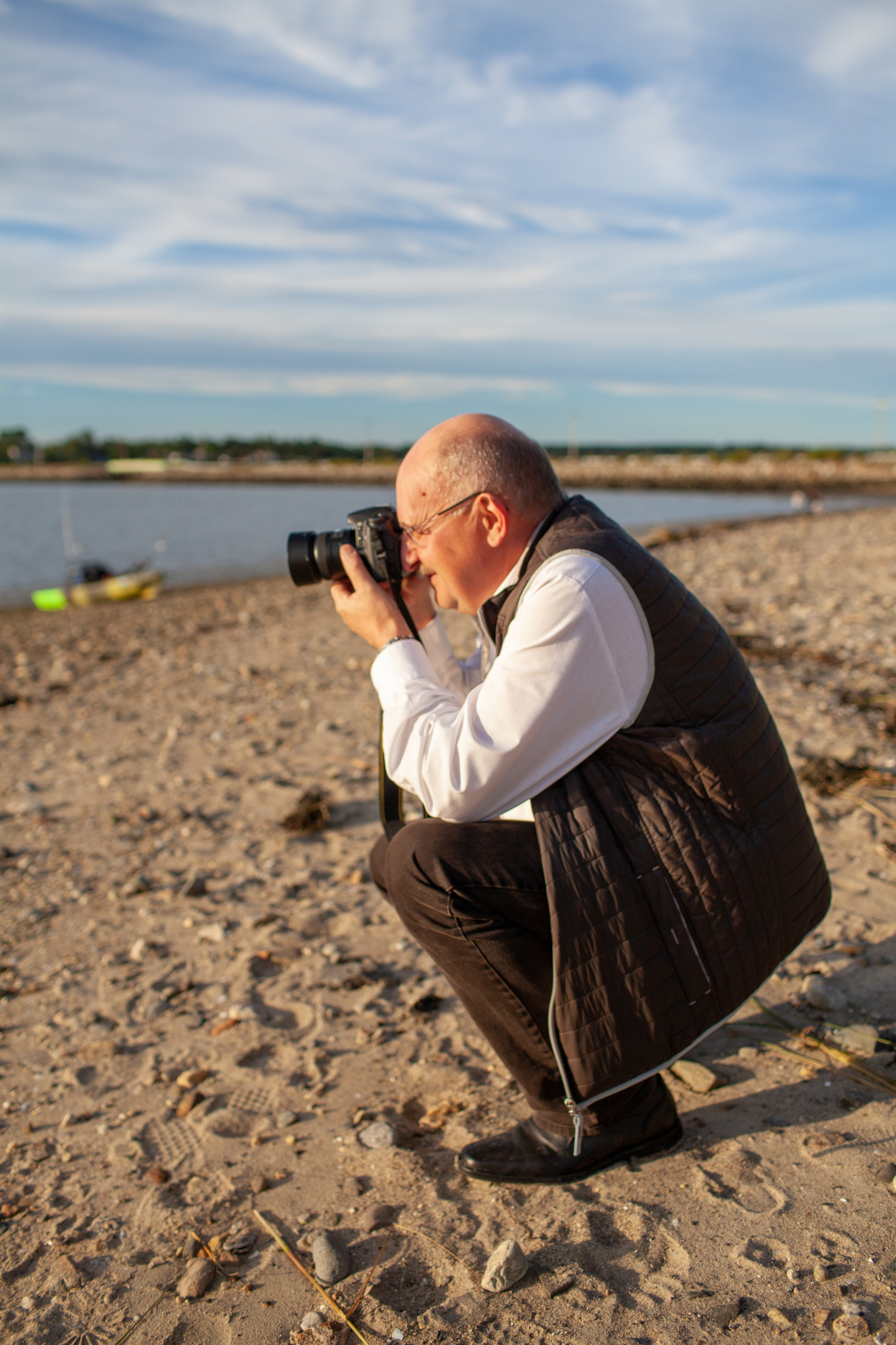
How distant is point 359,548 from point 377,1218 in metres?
1.39

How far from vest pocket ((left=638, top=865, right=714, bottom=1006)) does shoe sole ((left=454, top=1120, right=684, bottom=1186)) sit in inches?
15.4

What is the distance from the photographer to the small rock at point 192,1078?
2113mm

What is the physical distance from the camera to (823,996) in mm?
2242

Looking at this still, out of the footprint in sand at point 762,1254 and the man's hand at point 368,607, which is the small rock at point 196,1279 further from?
the man's hand at point 368,607

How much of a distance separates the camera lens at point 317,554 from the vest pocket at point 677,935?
1.00 metres

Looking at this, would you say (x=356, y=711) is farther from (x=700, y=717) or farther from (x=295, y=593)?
(x=295, y=593)

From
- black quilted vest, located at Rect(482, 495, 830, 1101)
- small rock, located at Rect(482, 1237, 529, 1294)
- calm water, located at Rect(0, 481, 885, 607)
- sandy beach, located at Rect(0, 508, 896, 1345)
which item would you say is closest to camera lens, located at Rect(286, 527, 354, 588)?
black quilted vest, located at Rect(482, 495, 830, 1101)

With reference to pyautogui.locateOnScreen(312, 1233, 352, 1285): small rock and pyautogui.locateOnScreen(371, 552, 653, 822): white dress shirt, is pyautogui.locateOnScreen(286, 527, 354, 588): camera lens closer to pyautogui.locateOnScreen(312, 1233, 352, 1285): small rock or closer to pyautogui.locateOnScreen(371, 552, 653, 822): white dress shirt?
pyautogui.locateOnScreen(371, 552, 653, 822): white dress shirt

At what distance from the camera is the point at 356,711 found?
489 centimetres

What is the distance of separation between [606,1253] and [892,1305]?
18.1 inches

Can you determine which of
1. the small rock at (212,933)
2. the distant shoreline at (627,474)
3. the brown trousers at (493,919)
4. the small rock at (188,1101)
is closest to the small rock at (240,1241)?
the small rock at (188,1101)

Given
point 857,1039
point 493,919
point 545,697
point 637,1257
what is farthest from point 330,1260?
point 857,1039

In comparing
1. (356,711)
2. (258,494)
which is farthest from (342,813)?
(258,494)

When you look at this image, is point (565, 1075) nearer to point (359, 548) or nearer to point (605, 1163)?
point (605, 1163)
